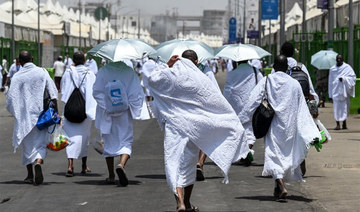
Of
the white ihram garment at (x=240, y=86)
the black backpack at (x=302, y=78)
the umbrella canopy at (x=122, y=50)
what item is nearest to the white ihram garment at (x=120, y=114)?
the umbrella canopy at (x=122, y=50)

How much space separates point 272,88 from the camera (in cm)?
1095

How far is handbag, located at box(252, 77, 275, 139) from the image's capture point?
10906mm

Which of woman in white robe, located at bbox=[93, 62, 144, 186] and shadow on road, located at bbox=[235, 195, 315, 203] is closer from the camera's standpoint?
shadow on road, located at bbox=[235, 195, 315, 203]

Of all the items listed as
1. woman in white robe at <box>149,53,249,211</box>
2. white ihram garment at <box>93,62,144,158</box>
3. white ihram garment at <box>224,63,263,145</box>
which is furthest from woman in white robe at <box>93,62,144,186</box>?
white ihram garment at <box>224,63,263,145</box>

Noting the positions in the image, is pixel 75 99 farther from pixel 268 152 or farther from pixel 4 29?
pixel 4 29

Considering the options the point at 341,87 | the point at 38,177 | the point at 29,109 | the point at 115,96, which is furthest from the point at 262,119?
the point at 341,87

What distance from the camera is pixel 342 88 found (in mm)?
23359

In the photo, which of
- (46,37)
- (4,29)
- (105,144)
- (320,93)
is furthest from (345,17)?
(46,37)

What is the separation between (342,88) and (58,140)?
11.8 meters

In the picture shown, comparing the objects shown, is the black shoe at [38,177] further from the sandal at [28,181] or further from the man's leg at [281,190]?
the man's leg at [281,190]

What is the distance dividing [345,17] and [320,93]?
637 centimetres

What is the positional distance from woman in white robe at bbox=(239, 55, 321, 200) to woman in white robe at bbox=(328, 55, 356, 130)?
1195cm

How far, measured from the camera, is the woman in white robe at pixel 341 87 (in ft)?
75.5

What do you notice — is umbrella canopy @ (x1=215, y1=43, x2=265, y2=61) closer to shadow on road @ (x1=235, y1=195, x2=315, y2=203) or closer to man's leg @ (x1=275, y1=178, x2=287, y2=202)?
shadow on road @ (x1=235, y1=195, x2=315, y2=203)
